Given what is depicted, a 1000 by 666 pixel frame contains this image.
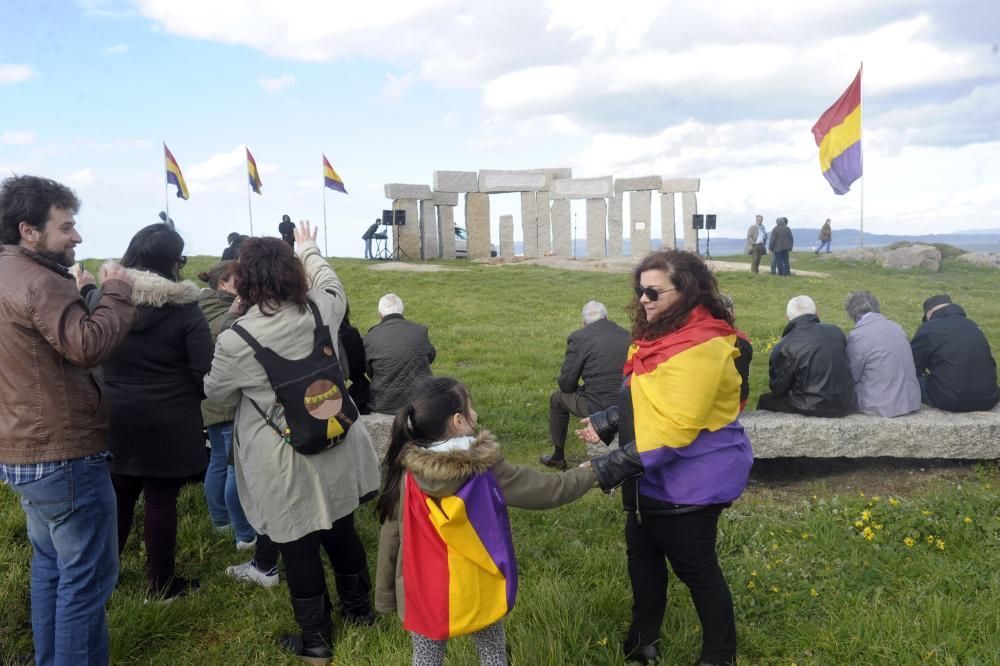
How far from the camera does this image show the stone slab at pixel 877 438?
223 inches

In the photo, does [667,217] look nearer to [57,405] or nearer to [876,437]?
[876,437]

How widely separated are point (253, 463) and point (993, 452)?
552cm

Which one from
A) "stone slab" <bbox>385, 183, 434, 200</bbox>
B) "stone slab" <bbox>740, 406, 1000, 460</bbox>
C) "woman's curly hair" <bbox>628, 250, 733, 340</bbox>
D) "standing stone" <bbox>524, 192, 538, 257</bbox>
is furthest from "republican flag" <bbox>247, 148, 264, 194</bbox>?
"woman's curly hair" <bbox>628, 250, 733, 340</bbox>

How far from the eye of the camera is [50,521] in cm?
289

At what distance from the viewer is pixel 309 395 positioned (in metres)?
3.22

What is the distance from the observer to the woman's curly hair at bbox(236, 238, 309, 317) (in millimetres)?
3250

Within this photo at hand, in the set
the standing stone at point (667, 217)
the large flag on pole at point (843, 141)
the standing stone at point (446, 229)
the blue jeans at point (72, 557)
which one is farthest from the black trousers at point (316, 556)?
the standing stone at point (667, 217)

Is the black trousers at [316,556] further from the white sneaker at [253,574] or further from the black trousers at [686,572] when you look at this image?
the black trousers at [686,572]

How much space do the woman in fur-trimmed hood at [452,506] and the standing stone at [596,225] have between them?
23.4 meters

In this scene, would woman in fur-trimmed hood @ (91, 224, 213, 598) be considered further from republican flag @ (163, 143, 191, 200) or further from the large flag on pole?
Result: republican flag @ (163, 143, 191, 200)

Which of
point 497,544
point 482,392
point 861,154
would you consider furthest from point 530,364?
point 861,154

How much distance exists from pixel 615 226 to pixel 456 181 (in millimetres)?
5934

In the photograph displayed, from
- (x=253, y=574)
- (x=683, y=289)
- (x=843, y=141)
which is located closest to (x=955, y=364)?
(x=683, y=289)

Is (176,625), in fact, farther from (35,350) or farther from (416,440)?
(416,440)
